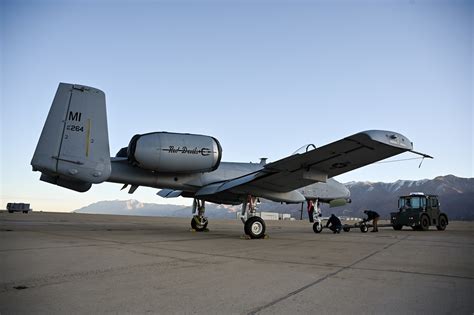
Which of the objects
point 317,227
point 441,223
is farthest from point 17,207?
point 441,223

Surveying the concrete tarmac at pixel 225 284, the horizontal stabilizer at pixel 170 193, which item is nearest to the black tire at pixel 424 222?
the horizontal stabilizer at pixel 170 193

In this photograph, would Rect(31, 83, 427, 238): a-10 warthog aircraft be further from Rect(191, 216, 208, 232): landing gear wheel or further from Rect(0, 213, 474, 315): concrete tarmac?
Rect(0, 213, 474, 315): concrete tarmac

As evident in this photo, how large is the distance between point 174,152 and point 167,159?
0.29 meters

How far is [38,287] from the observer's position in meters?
3.71

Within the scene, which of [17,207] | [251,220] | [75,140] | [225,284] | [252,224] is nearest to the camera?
[225,284]

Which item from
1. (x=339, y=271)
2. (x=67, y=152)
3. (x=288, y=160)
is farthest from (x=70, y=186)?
(x=339, y=271)

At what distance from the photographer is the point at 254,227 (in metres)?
10.8

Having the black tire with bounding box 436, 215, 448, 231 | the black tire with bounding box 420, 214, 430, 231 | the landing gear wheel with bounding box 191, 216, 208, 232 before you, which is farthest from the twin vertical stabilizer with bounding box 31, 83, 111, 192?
the black tire with bounding box 436, 215, 448, 231

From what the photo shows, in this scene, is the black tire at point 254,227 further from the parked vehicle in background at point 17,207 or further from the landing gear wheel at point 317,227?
the parked vehicle in background at point 17,207

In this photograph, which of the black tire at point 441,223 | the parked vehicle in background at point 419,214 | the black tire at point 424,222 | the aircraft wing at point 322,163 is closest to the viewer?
the aircraft wing at point 322,163

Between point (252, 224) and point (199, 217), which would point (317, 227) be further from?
point (252, 224)

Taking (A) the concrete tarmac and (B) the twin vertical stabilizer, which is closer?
(A) the concrete tarmac

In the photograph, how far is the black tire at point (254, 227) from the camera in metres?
10.8

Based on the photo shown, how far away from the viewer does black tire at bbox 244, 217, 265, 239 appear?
10.8 meters
